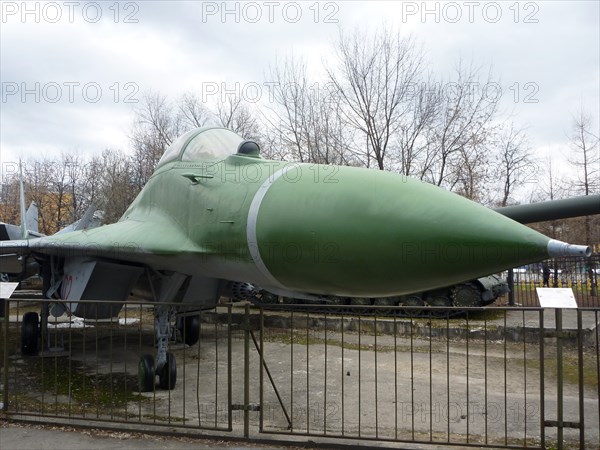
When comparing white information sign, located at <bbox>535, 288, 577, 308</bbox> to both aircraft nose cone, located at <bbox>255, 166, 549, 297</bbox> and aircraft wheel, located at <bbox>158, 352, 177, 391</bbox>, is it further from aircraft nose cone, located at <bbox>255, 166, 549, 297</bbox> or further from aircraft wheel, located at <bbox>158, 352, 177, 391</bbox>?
aircraft wheel, located at <bbox>158, 352, 177, 391</bbox>

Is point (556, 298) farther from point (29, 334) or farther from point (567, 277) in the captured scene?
point (567, 277)

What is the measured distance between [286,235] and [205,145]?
97.4 inches

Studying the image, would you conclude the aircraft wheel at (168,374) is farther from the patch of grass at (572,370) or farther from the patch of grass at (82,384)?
the patch of grass at (572,370)

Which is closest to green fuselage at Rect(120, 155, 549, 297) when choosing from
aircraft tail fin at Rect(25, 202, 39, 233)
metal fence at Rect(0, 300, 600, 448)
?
metal fence at Rect(0, 300, 600, 448)

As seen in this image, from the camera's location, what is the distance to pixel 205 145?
5676 millimetres

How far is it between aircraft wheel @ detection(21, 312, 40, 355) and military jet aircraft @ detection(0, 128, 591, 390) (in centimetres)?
299

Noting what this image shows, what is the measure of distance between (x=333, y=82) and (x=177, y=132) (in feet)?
40.1

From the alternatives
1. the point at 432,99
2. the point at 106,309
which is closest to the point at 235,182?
the point at 106,309

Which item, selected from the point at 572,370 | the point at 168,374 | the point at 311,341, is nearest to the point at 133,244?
the point at 168,374

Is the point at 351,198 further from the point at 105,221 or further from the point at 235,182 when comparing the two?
the point at 105,221

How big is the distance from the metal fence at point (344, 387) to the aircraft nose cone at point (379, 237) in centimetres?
105

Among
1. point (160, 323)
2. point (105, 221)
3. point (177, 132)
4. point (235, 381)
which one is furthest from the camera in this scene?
point (177, 132)

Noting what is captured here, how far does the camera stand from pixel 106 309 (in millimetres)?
7891

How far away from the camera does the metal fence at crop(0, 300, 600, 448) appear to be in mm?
4594
